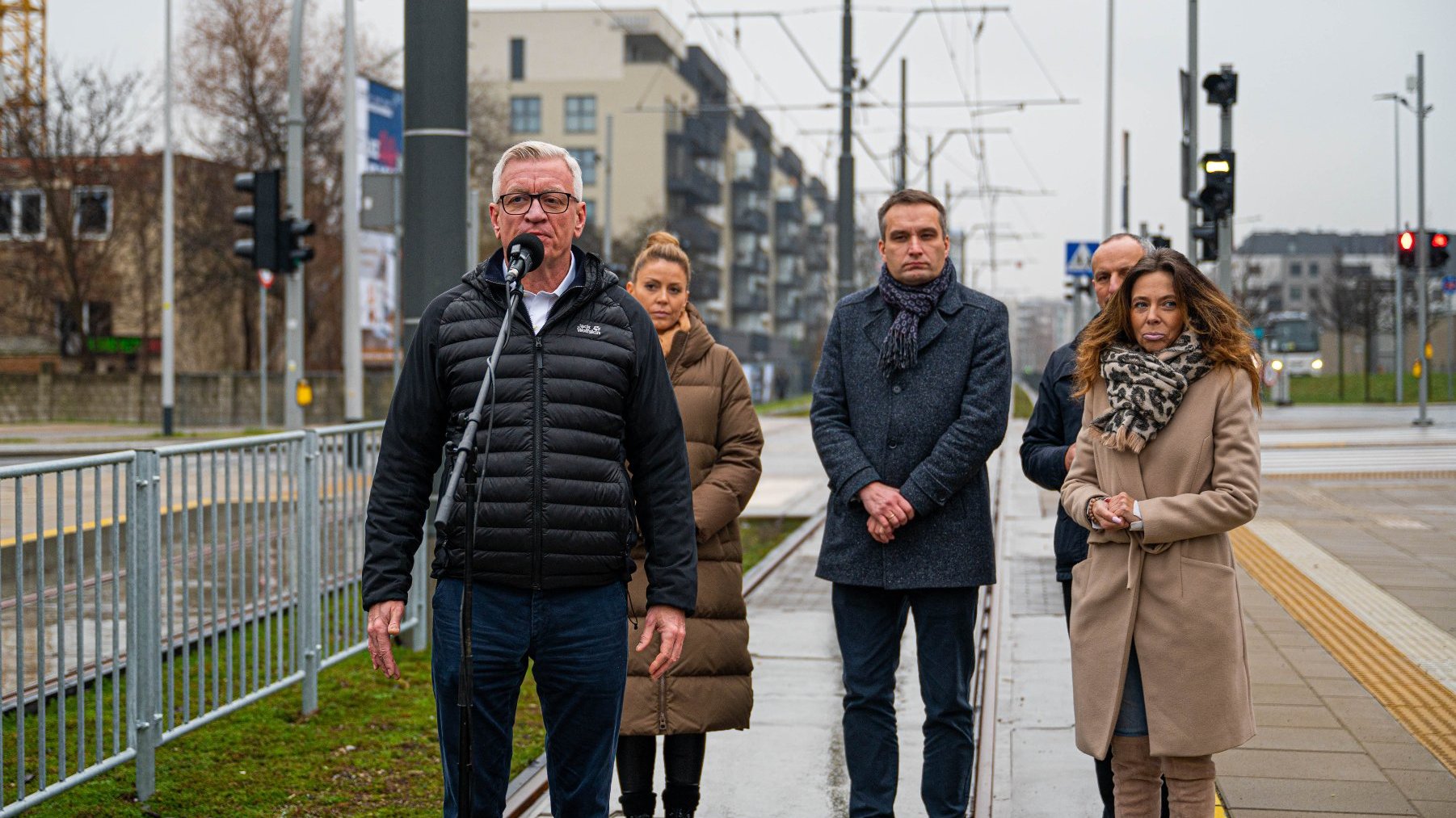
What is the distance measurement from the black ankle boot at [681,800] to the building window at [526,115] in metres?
70.8

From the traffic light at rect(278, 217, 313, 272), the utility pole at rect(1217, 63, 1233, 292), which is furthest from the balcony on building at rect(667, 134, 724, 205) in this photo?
the utility pole at rect(1217, 63, 1233, 292)

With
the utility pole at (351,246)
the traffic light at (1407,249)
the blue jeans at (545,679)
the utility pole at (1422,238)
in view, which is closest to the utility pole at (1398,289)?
the utility pole at (1422,238)

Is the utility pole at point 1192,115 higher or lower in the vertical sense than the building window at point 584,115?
lower

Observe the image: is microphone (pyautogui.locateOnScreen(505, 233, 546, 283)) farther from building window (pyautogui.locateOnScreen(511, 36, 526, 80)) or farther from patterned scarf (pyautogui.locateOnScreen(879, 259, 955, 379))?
building window (pyautogui.locateOnScreen(511, 36, 526, 80))

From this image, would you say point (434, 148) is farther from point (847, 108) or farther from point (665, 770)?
point (847, 108)

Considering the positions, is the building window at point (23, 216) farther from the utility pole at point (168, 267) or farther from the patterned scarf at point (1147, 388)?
the patterned scarf at point (1147, 388)

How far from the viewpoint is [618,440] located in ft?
11.6

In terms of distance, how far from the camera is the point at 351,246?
23500 mm

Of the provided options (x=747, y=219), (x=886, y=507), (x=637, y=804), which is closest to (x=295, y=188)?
(x=637, y=804)

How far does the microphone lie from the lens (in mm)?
3307

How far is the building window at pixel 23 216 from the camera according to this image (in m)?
41.8

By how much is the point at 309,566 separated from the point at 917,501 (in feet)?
10.8

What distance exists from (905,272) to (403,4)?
3.80 metres

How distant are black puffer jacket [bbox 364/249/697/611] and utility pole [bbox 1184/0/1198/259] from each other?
12.1 m
